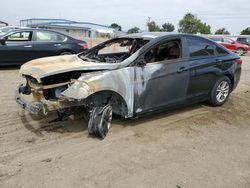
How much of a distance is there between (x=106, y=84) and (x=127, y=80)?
0.42 m

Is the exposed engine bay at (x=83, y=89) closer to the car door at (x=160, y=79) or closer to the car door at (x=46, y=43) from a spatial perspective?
the car door at (x=160, y=79)

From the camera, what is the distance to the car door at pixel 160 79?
4.70 meters

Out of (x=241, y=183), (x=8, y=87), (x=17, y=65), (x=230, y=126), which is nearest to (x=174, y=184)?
(x=241, y=183)

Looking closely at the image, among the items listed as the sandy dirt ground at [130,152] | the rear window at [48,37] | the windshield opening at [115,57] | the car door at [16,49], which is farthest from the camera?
the rear window at [48,37]

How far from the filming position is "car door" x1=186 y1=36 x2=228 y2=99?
548 centimetres

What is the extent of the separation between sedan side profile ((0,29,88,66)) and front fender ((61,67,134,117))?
256 inches

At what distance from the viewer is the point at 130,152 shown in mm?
4062

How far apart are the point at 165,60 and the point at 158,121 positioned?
114 cm

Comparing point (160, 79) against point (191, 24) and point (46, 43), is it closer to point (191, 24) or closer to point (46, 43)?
point (46, 43)

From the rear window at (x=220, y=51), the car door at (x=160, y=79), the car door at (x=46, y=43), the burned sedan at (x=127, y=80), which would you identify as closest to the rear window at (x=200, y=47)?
the burned sedan at (x=127, y=80)

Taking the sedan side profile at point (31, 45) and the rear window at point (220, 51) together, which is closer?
the rear window at point (220, 51)

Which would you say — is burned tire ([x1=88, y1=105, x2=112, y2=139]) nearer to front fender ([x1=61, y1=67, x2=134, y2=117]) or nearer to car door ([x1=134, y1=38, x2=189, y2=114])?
front fender ([x1=61, y1=67, x2=134, y2=117])

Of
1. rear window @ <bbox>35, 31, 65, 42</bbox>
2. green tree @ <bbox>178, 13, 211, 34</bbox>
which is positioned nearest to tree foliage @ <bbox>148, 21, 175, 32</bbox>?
green tree @ <bbox>178, 13, 211, 34</bbox>

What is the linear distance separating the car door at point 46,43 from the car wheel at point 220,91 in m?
6.41
